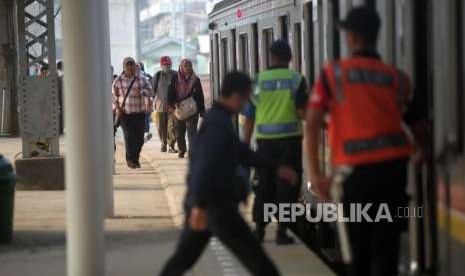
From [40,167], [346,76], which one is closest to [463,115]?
[346,76]

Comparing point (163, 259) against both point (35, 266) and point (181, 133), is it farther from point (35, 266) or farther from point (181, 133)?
point (181, 133)

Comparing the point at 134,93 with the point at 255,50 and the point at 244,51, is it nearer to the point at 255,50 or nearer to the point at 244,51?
the point at 244,51

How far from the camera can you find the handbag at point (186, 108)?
17.1m

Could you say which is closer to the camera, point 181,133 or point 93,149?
point 93,149

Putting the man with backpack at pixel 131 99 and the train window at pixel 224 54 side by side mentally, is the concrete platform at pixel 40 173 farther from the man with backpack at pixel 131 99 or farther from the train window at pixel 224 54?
the train window at pixel 224 54

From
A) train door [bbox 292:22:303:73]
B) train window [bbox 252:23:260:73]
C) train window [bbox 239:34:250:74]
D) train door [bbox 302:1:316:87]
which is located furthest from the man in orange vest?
train window [bbox 239:34:250:74]

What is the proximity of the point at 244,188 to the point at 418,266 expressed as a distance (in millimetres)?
1019

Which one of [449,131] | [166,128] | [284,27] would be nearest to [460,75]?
[449,131]

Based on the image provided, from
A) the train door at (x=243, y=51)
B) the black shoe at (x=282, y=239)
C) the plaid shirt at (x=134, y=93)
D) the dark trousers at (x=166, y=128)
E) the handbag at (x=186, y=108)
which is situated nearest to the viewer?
the black shoe at (x=282, y=239)

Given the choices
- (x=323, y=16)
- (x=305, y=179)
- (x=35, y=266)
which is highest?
(x=323, y=16)

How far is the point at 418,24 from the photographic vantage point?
18.5ft

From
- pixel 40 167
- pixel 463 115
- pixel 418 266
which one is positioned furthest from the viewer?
pixel 40 167

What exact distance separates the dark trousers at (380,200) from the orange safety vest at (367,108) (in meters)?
0.06

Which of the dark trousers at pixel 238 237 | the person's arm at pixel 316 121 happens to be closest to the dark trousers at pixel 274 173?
the dark trousers at pixel 238 237
